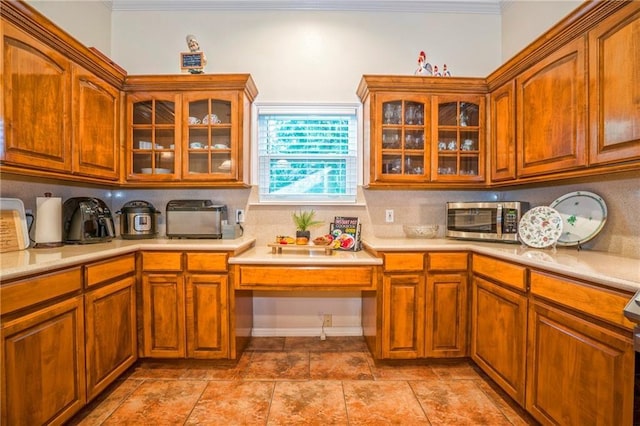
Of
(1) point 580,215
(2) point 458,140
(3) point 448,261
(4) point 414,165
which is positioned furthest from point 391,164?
(1) point 580,215

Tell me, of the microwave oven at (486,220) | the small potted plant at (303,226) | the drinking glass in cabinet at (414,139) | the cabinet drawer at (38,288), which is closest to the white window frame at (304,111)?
the small potted plant at (303,226)

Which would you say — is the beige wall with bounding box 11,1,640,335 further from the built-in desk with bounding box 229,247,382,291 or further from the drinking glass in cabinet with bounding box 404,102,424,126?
the built-in desk with bounding box 229,247,382,291

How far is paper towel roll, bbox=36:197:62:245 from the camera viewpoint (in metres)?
2.09

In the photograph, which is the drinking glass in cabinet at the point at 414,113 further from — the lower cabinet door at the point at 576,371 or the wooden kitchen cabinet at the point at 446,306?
the lower cabinet door at the point at 576,371

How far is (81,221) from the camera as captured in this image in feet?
7.25

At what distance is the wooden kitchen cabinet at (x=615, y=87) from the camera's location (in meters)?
1.43

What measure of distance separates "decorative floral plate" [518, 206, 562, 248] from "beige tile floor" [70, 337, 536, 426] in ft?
3.38

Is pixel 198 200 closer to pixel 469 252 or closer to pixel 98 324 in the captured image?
pixel 98 324

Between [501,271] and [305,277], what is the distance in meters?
1.29

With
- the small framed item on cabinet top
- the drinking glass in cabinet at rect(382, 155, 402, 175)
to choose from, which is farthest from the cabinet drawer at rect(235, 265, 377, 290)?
the small framed item on cabinet top

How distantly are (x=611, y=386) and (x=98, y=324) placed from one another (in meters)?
2.58

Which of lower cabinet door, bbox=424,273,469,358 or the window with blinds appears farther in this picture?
the window with blinds

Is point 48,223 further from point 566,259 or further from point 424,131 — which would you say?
point 566,259

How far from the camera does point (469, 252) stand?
90.9 inches
